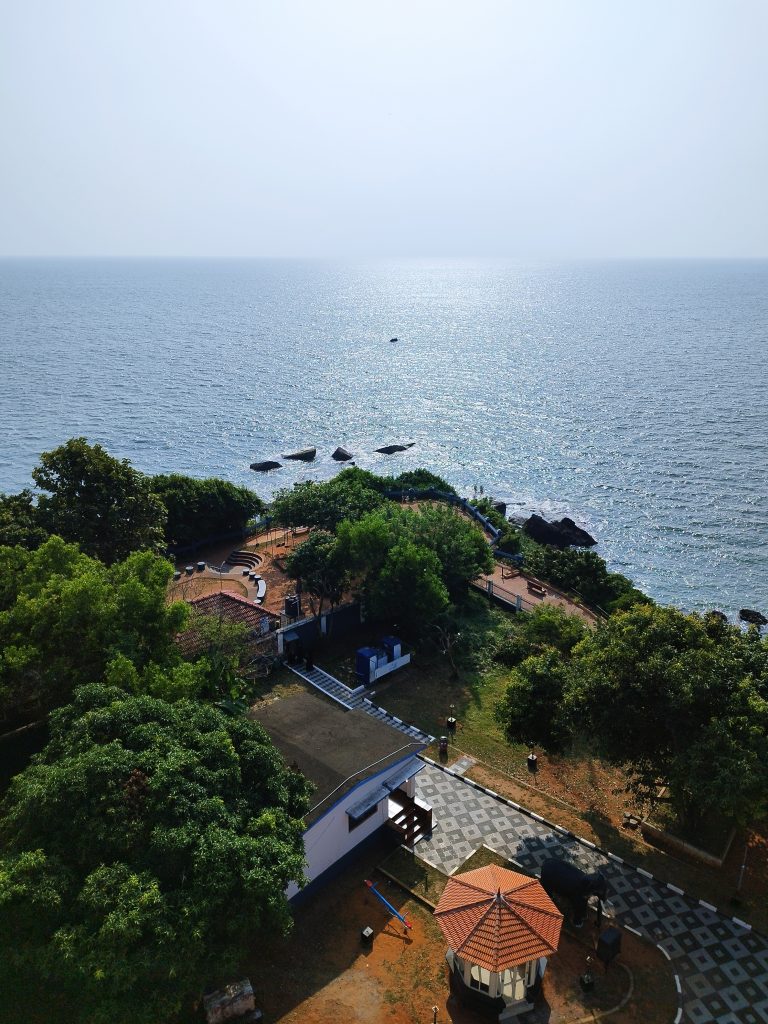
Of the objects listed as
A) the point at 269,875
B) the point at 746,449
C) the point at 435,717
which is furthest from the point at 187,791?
the point at 746,449

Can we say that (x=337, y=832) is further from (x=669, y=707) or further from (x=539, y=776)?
(x=669, y=707)

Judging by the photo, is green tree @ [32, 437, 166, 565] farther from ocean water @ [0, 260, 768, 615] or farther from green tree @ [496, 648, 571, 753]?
ocean water @ [0, 260, 768, 615]

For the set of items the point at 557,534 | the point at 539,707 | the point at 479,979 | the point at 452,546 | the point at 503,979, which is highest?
the point at 539,707

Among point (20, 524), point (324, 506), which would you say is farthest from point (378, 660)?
point (20, 524)

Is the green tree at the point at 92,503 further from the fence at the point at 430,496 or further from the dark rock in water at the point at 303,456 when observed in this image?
the dark rock in water at the point at 303,456

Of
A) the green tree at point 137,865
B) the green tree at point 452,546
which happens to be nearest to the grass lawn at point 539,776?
the green tree at point 452,546

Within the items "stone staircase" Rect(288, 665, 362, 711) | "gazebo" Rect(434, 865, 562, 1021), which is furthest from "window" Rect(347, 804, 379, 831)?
"stone staircase" Rect(288, 665, 362, 711)
